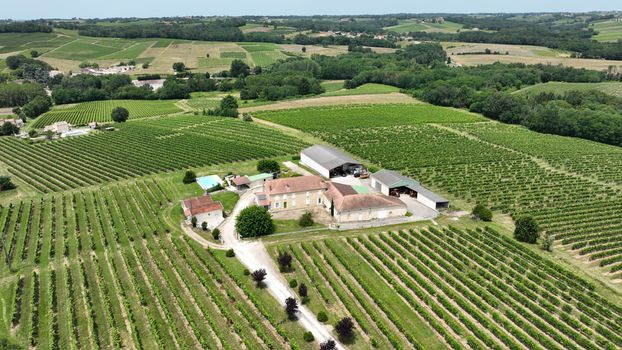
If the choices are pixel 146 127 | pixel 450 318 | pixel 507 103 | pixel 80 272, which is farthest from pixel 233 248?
pixel 507 103

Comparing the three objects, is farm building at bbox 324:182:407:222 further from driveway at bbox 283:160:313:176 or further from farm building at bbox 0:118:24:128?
farm building at bbox 0:118:24:128

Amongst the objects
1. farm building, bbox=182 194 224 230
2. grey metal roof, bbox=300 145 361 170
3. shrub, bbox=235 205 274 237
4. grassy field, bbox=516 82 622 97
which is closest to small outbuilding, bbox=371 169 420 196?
grey metal roof, bbox=300 145 361 170

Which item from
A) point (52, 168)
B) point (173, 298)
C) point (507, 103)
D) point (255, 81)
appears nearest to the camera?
point (173, 298)

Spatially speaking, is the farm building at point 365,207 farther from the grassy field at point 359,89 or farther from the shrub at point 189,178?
the grassy field at point 359,89

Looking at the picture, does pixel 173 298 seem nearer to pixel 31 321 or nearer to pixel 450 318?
pixel 31 321

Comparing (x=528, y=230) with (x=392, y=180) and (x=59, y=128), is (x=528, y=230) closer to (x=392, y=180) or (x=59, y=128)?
(x=392, y=180)
